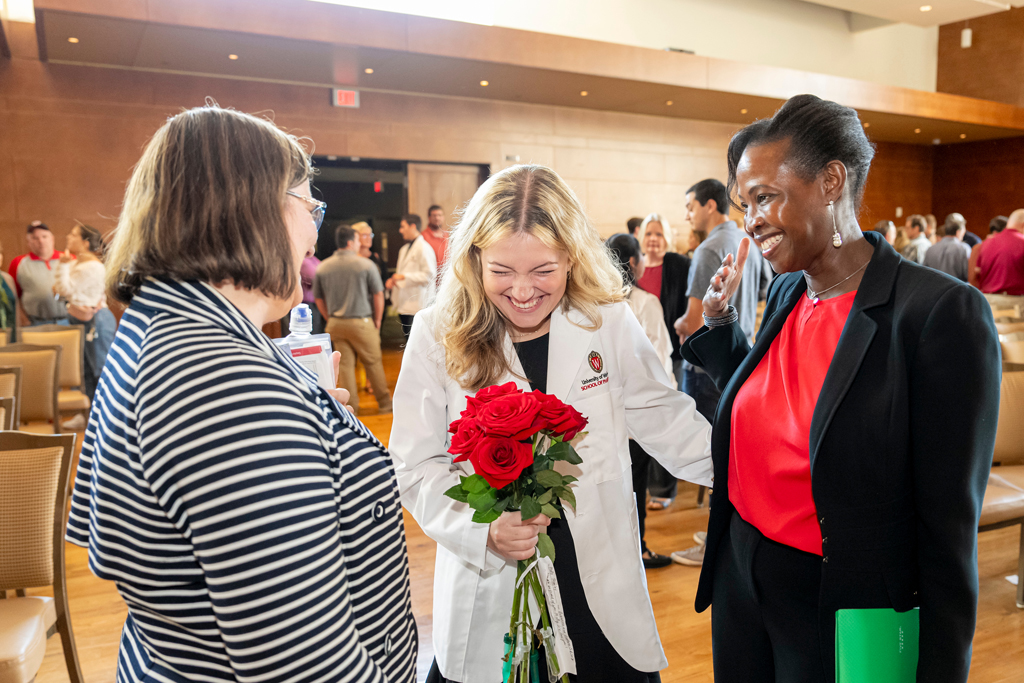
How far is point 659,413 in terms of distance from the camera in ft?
5.12

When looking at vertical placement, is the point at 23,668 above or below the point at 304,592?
below

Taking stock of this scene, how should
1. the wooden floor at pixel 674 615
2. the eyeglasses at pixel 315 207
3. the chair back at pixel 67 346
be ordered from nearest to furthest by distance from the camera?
the eyeglasses at pixel 315 207, the wooden floor at pixel 674 615, the chair back at pixel 67 346

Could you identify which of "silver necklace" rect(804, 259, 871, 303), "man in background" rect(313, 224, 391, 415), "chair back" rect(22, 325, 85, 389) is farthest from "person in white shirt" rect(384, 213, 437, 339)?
"silver necklace" rect(804, 259, 871, 303)

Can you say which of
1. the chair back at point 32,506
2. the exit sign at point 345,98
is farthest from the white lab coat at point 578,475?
the exit sign at point 345,98

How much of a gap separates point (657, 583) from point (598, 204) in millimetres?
8652

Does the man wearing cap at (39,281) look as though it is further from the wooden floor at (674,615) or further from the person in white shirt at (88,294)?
the wooden floor at (674,615)

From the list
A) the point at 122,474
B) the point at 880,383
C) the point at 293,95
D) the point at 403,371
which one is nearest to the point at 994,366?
the point at 880,383

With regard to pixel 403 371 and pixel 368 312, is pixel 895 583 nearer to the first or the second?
pixel 403 371

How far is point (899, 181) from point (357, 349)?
14.2m

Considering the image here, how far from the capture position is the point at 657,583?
10.7ft

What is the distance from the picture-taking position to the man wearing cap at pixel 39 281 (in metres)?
6.79

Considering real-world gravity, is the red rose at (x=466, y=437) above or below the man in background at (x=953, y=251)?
below

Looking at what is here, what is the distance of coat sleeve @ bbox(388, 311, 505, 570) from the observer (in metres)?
1.33

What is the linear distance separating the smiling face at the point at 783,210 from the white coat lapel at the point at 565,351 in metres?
0.42
